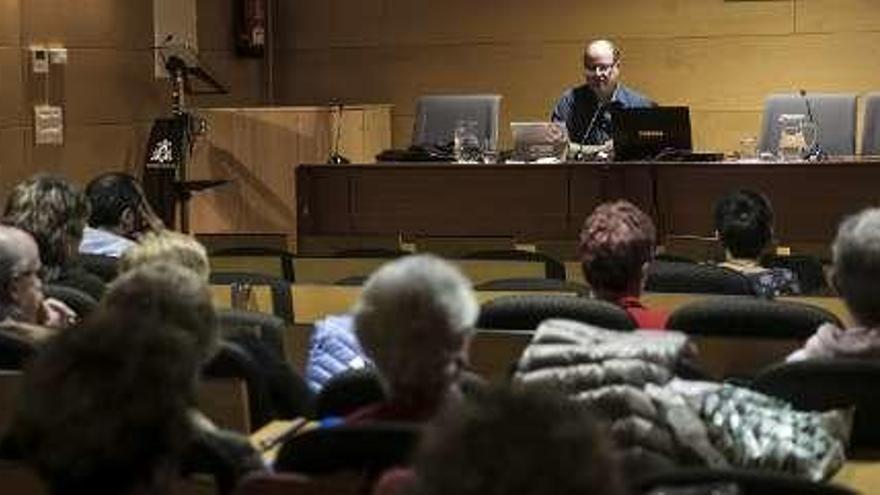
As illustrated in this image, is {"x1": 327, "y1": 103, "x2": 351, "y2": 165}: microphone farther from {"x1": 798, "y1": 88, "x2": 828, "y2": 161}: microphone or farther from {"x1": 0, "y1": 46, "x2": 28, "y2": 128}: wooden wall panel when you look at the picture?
{"x1": 798, "y1": 88, "x2": 828, "y2": 161}: microphone

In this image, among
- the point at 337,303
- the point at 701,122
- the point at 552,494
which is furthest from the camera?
the point at 701,122

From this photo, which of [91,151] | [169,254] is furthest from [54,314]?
[91,151]

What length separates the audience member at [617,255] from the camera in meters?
4.19

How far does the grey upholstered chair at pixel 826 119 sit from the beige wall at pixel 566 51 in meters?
1.54

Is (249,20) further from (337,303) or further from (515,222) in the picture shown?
(337,303)

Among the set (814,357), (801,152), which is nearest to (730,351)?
(814,357)

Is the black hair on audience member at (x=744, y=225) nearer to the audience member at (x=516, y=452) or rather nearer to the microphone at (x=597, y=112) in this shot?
the microphone at (x=597, y=112)

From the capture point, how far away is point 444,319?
2.72 m

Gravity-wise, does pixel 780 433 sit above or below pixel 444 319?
below

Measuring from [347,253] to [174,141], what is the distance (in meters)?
4.26

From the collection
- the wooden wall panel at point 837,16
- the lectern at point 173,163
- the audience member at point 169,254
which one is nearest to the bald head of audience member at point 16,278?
the audience member at point 169,254

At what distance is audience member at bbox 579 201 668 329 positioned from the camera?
419 cm

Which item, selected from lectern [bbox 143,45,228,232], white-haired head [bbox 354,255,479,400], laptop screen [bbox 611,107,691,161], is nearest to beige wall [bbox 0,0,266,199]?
lectern [bbox 143,45,228,232]

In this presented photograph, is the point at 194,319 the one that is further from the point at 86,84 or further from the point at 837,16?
the point at 837,16
